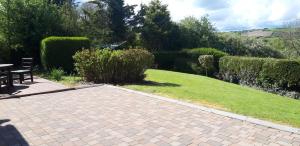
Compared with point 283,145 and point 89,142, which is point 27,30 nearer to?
point 89,142

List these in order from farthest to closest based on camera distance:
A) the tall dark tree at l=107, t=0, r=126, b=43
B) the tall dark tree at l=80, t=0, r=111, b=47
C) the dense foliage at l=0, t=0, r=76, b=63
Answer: the tall dark tree at l=107, t=0, r=126, b=43, the tall dark tree at l=80, t=0, r=111, b=47, the dense foliage at l=0, t=0, r=76, b=63

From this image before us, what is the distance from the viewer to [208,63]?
67.8 ft

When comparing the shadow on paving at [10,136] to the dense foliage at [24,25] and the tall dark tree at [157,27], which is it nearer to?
the dense foliage at [24,25]

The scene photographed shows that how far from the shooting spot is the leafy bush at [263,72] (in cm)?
1472

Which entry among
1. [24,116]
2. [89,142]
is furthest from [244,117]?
[24,116]

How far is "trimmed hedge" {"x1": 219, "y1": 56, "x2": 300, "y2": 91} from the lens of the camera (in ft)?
48.3

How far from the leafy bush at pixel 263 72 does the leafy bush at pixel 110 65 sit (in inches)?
285

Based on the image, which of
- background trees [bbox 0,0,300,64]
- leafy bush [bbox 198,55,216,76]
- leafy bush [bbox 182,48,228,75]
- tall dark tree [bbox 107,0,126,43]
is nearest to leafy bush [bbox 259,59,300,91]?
leafy bush [bbox 198,55,216,76]

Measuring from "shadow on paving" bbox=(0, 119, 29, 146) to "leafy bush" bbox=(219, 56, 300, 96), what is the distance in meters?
12.8

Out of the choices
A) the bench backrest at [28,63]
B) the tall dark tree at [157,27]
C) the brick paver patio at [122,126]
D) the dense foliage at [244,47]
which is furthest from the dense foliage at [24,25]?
the dense foliage at [244,47]

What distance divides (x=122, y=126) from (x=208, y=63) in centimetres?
1548

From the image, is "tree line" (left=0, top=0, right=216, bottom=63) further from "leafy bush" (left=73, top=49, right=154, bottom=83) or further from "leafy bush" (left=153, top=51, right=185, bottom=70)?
"leafy bush" (left=73, top=49, right=154, bottom=83)

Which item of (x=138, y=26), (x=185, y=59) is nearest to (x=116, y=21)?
(x=138, y=26)

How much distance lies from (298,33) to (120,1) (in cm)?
1964
